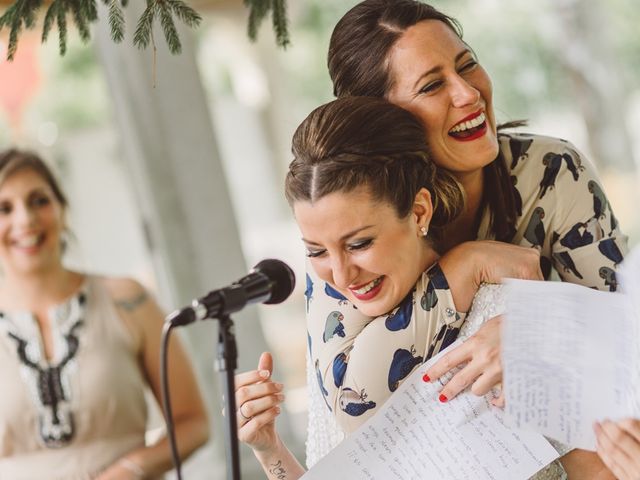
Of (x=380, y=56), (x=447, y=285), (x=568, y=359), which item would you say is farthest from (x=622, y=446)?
(x=380, y=56)

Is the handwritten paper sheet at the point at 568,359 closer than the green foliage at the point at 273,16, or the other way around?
the handwritten paper sheet at the point at 568,359

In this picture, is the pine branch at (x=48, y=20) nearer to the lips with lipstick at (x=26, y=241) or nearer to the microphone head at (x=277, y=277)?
the microphone head at (x=277, y=277)

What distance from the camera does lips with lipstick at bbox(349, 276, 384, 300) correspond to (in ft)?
5.06

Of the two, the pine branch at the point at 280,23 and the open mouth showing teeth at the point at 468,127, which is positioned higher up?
the pine branch at the point at 280,23

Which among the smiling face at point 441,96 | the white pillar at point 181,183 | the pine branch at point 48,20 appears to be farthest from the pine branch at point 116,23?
the white pillar at point 181,183

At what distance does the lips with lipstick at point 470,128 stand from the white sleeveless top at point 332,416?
0.80 ft

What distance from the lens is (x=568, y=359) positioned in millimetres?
1311

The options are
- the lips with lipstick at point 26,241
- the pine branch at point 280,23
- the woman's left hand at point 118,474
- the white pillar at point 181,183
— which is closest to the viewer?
the pine branch at point 280,23

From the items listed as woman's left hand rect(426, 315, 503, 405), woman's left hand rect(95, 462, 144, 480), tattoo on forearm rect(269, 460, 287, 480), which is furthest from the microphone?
woman's left hand rect(95, 462, 144, 480)

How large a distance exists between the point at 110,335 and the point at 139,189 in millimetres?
1172

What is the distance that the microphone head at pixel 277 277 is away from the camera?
1.35 metres

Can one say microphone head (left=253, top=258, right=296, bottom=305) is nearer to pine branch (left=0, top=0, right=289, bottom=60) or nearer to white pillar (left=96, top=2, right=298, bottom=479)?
pine branch (left=0, top=0, right=289, bottom=60)

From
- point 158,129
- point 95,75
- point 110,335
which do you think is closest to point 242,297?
point 110,335

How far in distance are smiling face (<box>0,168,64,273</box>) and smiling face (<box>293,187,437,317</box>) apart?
1364mm
